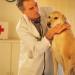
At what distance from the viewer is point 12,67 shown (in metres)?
2.56

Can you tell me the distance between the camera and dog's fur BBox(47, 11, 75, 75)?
1096 millimetres

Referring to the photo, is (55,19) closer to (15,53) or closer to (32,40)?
(32,40)

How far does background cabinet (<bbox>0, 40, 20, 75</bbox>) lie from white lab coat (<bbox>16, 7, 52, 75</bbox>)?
1.24m

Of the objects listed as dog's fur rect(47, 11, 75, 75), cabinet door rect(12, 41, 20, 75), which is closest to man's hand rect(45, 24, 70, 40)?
dog's fur rect(47, 11, 75, 75)

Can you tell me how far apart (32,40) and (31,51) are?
0.07 metres

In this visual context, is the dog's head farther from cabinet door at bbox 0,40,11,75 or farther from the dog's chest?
cabinet door at bbox 0,40,11,75

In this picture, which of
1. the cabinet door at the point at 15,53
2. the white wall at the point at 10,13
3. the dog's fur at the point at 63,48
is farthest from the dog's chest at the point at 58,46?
the white wall at the point at 10,13

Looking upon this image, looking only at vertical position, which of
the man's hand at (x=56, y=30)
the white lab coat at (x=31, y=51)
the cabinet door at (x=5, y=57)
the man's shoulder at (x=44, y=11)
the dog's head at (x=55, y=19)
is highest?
the man's shoulder at (x=44, y=11)

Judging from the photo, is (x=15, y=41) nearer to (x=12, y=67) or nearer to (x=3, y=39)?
(x=3, y=39)

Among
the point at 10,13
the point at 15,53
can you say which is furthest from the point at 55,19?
the point at 10,13

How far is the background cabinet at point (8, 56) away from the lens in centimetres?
252

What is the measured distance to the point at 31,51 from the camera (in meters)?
1.25

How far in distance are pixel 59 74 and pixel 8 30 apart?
1.67 meters

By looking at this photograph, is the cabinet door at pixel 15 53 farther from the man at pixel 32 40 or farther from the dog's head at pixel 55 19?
the dog's head at pixel 55 19
